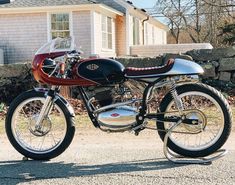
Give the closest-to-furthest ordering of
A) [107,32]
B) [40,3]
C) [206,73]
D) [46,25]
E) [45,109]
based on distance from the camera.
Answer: [45,109] → [206,73] → [40,3] → [46,25] → [107,32]

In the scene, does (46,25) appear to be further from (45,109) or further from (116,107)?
(116,107)

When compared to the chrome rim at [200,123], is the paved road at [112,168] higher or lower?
lower

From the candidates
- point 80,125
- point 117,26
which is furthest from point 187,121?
point 117,26

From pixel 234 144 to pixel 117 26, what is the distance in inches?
776

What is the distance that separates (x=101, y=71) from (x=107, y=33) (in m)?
18.4

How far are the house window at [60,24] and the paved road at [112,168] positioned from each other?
51.0ft

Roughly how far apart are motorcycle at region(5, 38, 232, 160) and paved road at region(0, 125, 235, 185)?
226 mm

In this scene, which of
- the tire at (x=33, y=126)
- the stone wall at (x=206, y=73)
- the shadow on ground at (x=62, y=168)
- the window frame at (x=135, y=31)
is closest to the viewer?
the shadow on ground at (x=62, y=168)

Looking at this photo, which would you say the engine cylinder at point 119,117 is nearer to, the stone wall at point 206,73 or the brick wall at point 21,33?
the stone wall at point 206,73

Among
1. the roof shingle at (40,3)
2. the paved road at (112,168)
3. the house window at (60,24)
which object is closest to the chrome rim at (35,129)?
the paved road at (112,168)

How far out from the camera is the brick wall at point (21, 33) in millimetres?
21109

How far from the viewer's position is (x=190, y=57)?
12156 millimetres

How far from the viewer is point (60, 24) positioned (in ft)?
69.6

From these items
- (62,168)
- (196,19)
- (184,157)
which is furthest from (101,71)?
(196,19)
